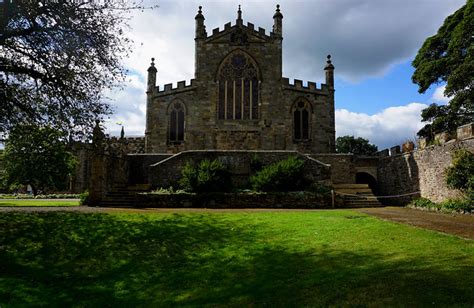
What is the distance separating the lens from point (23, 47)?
11.2 m

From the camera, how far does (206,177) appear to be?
19812 millimetres

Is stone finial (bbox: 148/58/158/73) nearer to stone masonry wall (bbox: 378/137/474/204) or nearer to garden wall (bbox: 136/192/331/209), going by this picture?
garden wall (bbox: 136/192/331/209)

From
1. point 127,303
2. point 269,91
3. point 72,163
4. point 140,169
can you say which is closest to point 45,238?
point 127,303

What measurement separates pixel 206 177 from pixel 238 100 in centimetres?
1323

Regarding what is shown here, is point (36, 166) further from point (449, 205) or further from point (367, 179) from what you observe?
point (449, 205)

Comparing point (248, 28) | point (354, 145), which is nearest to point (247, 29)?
point (248, 28)

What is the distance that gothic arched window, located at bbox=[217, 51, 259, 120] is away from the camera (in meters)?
31.4

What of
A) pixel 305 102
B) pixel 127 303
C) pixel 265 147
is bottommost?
pixel 127 303

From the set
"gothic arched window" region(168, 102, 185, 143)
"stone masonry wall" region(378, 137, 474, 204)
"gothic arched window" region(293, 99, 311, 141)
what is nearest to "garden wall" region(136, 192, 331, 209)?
"stone masonry wall" region(378, 137, 474, 204)

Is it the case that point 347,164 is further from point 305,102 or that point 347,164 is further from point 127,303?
point 127,303

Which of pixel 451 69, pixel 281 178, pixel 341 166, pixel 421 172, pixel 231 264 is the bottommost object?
pixel 231 264

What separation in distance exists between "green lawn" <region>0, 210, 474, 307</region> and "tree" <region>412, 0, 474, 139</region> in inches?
693

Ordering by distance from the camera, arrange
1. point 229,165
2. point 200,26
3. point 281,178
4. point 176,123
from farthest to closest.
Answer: point 200,26, point 176,123, point 229,165, point 281,178

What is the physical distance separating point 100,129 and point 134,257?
5.39 m
